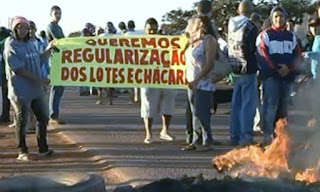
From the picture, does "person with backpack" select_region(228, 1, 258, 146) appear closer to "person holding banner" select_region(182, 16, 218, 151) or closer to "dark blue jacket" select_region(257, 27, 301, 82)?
"dark blue jacket" select_region(257, 27, 301, 82)

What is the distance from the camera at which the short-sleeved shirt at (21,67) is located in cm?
890

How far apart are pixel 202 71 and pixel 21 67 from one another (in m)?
2.31

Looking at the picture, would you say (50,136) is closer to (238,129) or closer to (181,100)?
(238,129)

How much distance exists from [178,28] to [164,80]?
24183 mm

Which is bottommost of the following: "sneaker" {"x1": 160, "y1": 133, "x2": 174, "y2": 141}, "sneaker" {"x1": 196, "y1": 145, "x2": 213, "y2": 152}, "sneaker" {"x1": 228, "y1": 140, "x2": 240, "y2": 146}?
"sneaker" {"x1": 228, "y1": 140, "x2": 240, "y2": 146}

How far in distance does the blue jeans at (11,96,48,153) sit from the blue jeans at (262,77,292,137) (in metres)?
3.04

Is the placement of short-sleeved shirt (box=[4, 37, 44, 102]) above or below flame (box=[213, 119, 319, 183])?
above

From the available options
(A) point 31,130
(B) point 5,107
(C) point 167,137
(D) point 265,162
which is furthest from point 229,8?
(D) point 265,162

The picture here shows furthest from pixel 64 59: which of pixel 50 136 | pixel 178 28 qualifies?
pixel 178 28

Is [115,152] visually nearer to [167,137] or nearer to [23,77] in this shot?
[167,137]

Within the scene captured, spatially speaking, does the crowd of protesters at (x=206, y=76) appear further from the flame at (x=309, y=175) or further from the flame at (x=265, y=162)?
the flame at (x=309, y=175)

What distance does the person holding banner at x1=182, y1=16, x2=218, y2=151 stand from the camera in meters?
9.26

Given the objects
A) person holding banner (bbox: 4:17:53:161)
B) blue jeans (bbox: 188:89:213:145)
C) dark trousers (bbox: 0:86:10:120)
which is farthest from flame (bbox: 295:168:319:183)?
dark trousers (bbox: 0:86:10:120)

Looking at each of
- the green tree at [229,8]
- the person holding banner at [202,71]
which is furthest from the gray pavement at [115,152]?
the green tree at [229,8]
